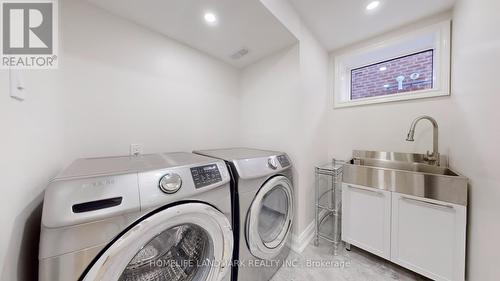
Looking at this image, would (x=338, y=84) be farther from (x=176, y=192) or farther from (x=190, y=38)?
(x=176, y=192)

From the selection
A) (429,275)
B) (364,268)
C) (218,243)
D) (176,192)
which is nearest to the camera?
(176,192)

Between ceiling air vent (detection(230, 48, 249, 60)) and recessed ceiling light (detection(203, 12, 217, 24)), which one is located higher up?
recessed ceiling light (detection(203, 12, 217, 24))

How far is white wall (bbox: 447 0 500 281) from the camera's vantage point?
83cm

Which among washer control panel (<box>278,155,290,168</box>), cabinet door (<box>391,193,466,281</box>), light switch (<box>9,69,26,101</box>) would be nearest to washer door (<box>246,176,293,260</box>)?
washer control panel (<box>278,155,290,168</box>)

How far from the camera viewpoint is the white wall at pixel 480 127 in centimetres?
83

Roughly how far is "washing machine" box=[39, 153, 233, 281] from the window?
2031mm

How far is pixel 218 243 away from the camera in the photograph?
35.3 inches

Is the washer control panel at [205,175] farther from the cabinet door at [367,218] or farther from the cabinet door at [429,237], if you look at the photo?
the cabinet door at [429,237]

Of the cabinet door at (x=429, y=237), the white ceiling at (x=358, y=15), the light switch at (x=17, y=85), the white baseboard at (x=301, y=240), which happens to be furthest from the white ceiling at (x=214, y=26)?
the white baseboard at (x=301, y=240)

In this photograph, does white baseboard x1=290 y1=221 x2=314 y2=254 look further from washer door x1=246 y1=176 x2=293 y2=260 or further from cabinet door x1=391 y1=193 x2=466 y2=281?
cabinet door x1=391 y1=193 x2=466 y2=281

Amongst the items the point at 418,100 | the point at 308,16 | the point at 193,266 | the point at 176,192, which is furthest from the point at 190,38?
the point at 418,100

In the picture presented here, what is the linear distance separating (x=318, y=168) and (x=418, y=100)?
1213 mm

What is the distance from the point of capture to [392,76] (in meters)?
1.90

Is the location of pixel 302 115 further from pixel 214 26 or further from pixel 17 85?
pixel 17 85
